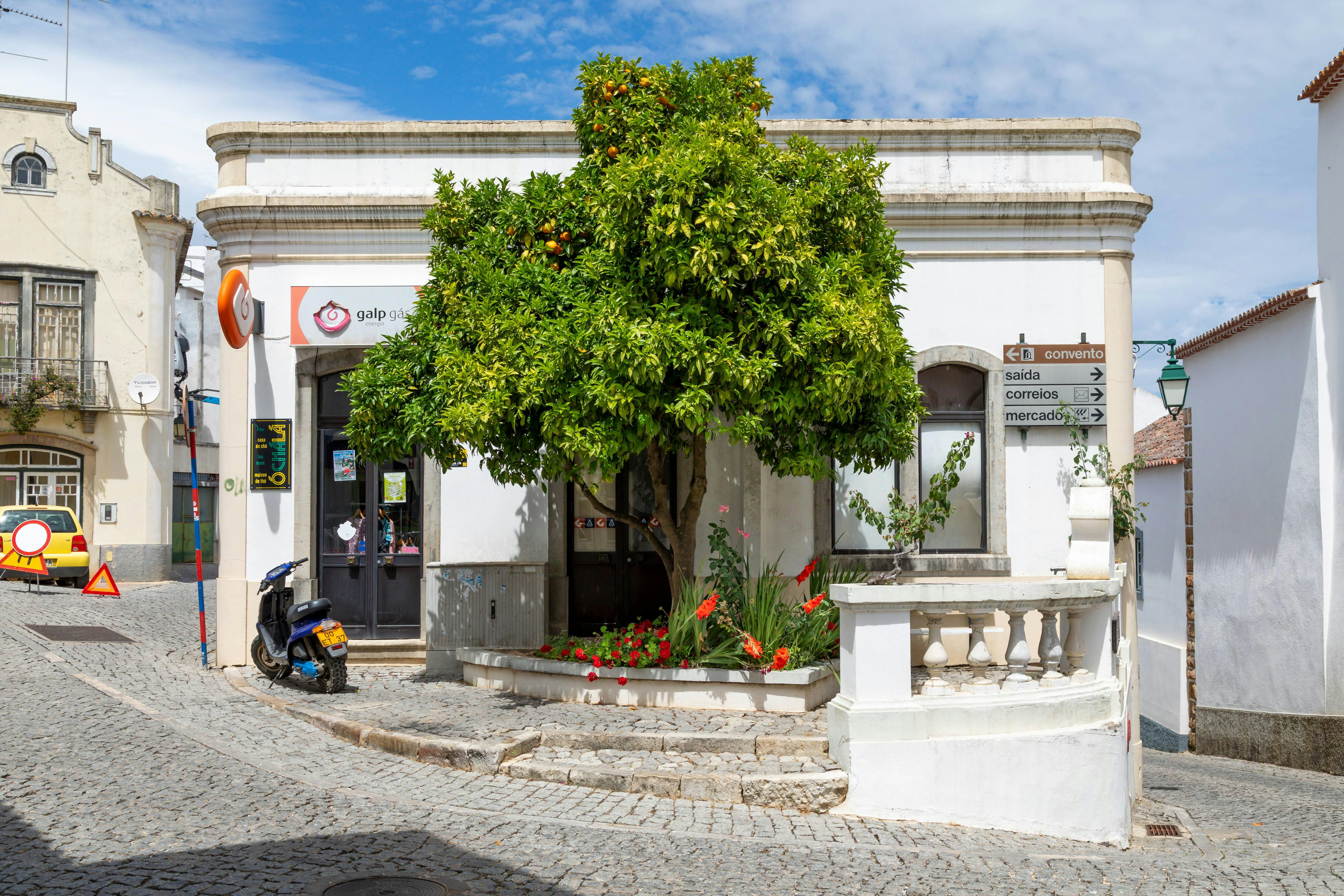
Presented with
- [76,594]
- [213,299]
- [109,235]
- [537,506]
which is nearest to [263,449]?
[537,506]

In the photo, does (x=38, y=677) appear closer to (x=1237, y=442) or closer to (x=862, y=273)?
(x=862, y=273)

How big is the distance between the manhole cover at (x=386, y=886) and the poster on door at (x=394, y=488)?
6.83 m

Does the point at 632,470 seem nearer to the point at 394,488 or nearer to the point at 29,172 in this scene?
the point at 394,488

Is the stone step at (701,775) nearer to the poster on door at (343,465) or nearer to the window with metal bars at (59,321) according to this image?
the poster on door at (343,465)

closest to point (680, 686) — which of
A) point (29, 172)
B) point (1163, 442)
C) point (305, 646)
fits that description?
point (305, 646)

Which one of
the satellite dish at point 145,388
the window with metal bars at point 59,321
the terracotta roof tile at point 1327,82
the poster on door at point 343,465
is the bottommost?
the poster on door at point 343,465

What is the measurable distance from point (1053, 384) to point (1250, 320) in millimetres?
5922

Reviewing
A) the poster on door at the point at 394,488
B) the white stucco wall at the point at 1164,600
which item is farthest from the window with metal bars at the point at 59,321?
the white stucco wall at the point at 1164,600

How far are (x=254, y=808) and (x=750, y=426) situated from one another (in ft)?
13.4

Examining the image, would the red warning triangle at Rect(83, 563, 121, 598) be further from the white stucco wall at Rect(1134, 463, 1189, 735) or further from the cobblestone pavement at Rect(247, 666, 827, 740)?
the white stucco wall at Rect(1134, 463, 1189, 735)

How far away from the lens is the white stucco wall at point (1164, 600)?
2028cm

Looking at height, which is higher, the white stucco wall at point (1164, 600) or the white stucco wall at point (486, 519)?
the white stucco wall at point (486, 519)

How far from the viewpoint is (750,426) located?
784 centimetres

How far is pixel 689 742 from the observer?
7422 mm
